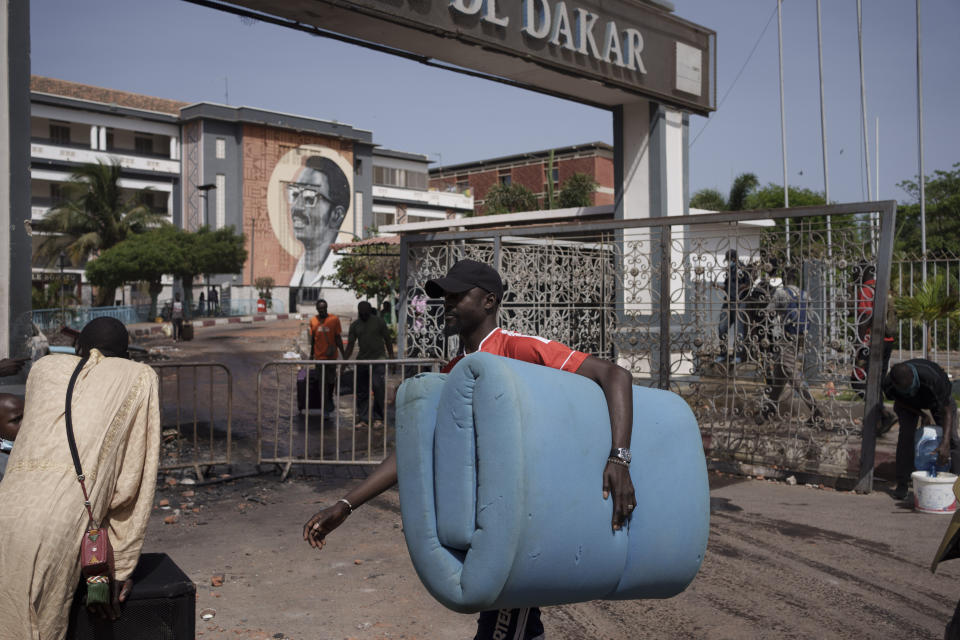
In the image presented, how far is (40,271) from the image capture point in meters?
48.7

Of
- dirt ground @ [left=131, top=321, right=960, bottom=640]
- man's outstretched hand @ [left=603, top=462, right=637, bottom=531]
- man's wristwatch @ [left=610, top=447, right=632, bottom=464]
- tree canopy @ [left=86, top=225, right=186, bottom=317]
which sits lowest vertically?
dirt ground @ [left=131, top=321, right=960, bottom=640]

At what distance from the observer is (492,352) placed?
9.26ft

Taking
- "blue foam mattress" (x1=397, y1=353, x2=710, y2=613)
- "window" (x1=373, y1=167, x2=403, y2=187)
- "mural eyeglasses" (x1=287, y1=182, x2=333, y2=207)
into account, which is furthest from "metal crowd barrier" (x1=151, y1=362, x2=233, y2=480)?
"window" (x1=373, y1=167, x2=403, y2=187)

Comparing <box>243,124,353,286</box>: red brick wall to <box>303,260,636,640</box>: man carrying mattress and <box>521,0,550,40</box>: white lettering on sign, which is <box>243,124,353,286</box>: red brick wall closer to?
<box>521,0,550,40</box>: white lettering on sign

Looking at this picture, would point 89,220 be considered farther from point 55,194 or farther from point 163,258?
point 55,194

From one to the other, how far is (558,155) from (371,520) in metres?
59.0

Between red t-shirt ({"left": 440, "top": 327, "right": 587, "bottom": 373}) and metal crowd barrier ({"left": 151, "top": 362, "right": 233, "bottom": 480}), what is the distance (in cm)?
514

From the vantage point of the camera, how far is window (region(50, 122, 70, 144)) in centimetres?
5444

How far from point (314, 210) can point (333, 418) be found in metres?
54.1

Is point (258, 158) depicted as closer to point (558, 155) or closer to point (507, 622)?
A: point (558, 155)

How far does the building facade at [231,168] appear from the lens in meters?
54.3

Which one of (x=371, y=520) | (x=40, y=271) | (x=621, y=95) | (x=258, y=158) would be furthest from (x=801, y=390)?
(x=258, y=158)

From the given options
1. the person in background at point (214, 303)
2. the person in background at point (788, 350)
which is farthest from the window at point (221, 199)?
the person in background at point (788, 350)

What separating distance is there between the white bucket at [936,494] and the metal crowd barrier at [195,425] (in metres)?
6.08
